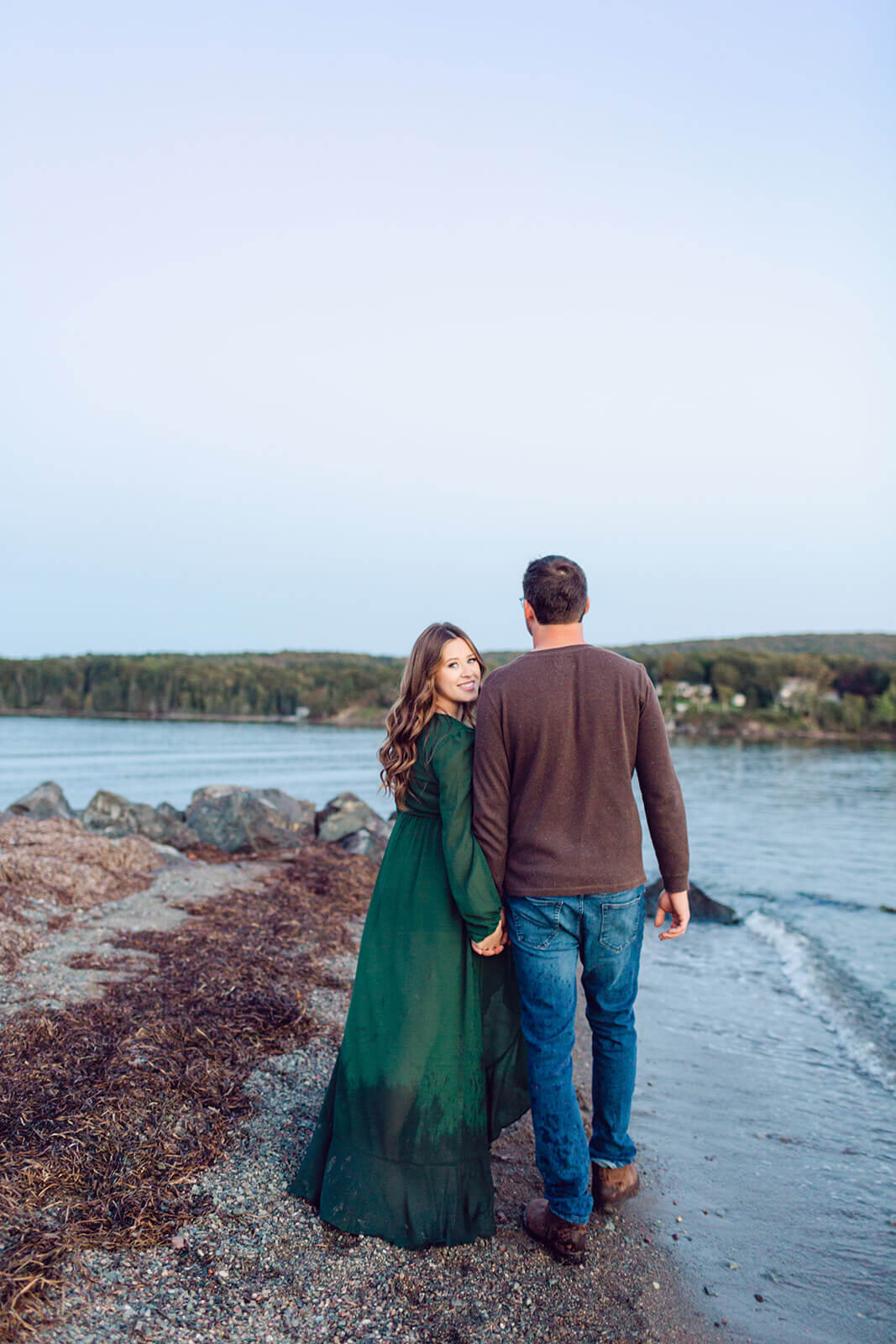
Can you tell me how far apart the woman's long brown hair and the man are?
0.24 metres

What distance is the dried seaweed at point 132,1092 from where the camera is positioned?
3221 mm

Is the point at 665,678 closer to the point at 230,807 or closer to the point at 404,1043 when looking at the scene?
the point at 230,807

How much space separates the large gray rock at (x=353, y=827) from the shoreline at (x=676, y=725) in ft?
189

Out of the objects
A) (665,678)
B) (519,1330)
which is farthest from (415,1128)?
(665,678)

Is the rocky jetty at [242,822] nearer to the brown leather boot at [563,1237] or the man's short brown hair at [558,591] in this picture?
the brown leather boot at [563,1237]

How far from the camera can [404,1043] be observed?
360 cm

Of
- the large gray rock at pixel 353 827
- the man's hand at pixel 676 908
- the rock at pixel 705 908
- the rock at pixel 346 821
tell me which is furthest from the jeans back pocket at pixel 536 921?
the rock at pixel 346 821

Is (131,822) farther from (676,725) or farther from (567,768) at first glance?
(676,725)

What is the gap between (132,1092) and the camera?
14.2ft

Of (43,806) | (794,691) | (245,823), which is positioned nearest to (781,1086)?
(245,823)

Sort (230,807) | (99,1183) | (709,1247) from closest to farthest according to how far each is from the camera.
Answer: (99,1183) < (709,1247) < (230,807)

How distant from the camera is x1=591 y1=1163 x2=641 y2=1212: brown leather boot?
408 centimetres

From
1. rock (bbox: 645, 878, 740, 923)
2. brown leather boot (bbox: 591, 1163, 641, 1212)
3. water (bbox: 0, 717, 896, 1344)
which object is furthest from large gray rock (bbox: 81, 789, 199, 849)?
brown leather boot (bbox: 591, 1163, 641, 1212)

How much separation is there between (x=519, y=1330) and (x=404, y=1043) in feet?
3.40
